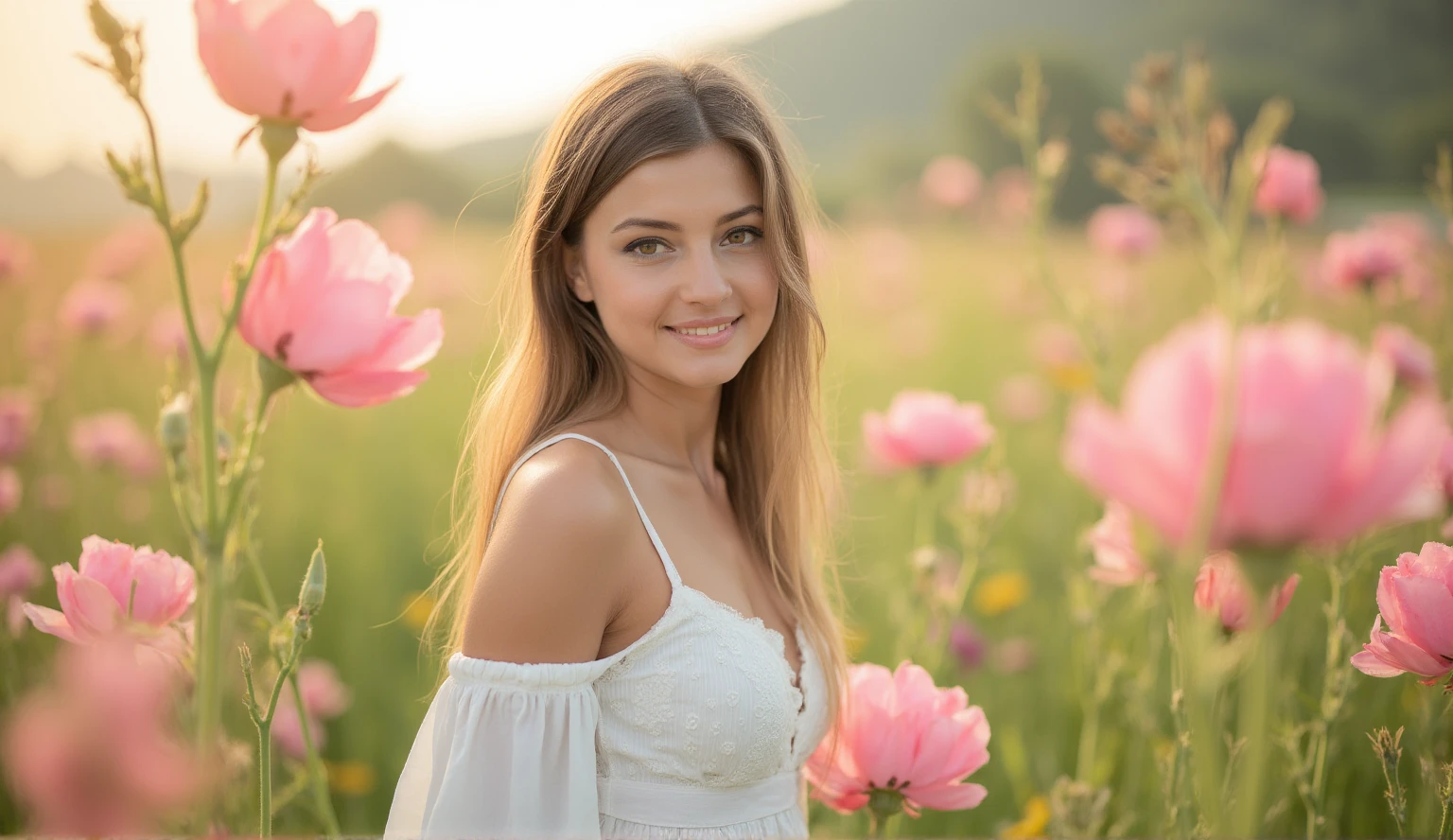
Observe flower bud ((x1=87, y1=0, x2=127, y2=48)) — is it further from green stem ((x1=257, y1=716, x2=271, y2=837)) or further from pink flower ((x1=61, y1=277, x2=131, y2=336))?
pink flower ((x1=61, y1=277, x2=131, y2=336))

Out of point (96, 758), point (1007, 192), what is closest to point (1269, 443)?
point (96, 758)

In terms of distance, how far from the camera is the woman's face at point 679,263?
1171 mm

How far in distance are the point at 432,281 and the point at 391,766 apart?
1.66 metres

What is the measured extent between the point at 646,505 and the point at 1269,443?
88cm

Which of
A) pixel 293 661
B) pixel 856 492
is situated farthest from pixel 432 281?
pixel 293 661

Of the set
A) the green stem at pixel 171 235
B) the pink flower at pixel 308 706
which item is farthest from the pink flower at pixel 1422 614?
the pink flower at pixel 308 706

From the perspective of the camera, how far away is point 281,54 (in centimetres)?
54

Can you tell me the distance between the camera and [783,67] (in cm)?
154

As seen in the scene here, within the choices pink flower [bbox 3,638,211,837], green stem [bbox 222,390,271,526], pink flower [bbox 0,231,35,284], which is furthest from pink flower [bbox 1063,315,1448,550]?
pink flower [bbox 0,231,35,284]

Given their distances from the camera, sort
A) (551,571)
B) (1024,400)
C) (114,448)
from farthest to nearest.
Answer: (1024,400) < (114,448) < (551,571)

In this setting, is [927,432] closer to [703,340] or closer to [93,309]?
[703,340]

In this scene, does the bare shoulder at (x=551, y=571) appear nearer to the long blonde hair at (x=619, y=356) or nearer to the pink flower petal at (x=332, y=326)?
the long blonde hair at (x=619, y=356)

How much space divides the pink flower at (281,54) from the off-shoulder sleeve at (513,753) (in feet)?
1.93

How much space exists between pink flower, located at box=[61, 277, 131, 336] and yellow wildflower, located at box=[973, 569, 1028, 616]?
7.14 ft
